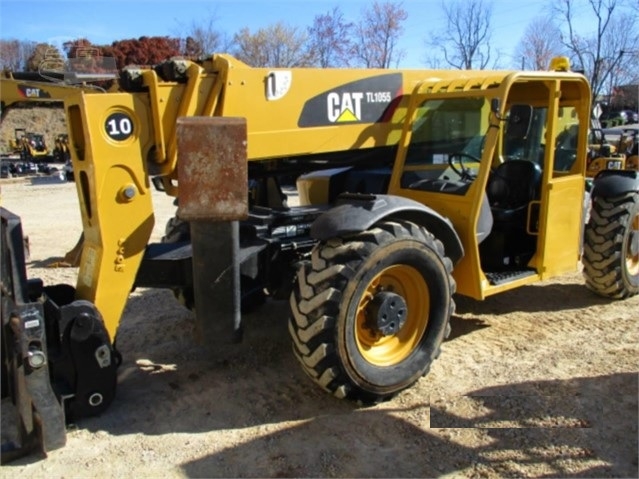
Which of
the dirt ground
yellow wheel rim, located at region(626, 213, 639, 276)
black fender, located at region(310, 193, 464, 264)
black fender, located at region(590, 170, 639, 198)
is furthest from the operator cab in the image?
yellow wheel rim, located at region(626, 213, 639, 276)

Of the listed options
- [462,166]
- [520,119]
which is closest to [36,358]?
[462,166]

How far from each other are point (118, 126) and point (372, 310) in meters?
1.96

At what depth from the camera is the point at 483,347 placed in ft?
16.3

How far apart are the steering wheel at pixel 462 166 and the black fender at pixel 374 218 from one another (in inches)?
22.0

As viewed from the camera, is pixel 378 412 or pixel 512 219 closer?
pixel 378 412

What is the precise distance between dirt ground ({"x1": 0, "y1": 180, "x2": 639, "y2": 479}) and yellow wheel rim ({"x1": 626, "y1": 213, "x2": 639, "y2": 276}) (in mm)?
751

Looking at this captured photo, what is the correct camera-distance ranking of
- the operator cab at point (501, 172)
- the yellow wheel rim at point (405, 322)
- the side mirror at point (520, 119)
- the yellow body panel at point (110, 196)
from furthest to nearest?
the operator cab at point (501, 172) → the side mirror at point (520, 119) → the yellow wheel rim at point (405, 322) → the yellow body panel at point (110, 196)

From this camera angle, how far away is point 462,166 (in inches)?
198

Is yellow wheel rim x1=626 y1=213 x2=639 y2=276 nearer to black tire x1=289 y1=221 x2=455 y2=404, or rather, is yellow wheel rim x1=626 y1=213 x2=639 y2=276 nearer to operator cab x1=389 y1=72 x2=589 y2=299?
operator cab x1=389 y1=72 x2=589 y2=299

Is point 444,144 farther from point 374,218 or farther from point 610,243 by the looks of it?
point 610,243

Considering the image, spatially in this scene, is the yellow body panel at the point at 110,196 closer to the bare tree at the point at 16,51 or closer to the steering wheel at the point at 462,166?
the steering wheel at the point at 462,166

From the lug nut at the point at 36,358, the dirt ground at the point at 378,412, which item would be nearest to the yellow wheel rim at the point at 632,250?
the dirt ground at the point at 378,412

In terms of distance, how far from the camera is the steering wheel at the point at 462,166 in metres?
4.90

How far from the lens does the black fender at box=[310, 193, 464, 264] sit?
3838 mm
